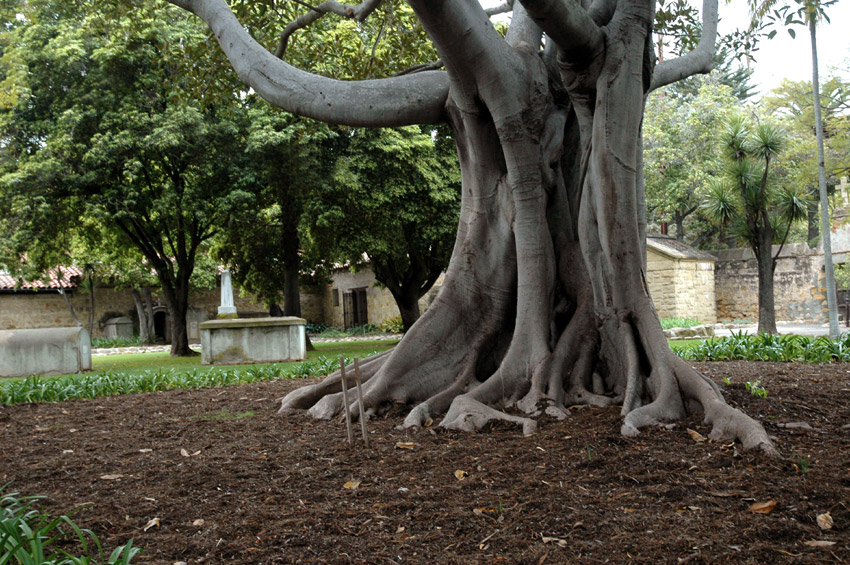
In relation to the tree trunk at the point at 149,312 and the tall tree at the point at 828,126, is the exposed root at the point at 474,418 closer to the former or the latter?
the tall tree at the point at 828,126

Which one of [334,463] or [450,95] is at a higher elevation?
[450,95]

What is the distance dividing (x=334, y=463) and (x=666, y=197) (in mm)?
29001

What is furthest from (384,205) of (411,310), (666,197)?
(666,197)

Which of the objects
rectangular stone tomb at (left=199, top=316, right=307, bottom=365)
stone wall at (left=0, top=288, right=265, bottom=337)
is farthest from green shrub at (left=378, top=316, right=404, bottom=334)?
rectangular stone tomb at (left=199, top=316, right=307, bottom=365)

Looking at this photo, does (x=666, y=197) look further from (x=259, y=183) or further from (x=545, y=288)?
(x=545, y=288)

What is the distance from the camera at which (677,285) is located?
21969 millimetres

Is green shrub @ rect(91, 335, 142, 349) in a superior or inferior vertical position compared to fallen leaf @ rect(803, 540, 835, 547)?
inferior

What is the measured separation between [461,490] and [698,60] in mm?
5408

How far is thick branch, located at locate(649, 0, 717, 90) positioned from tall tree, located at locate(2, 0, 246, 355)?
9851 millimetres

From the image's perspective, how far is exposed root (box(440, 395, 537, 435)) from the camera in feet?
15.3

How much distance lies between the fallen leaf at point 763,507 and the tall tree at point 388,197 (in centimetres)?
1274

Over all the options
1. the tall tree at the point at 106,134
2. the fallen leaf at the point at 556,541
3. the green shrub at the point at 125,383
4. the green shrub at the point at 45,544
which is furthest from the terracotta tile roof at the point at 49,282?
the fallen leaf at the point at 556,541

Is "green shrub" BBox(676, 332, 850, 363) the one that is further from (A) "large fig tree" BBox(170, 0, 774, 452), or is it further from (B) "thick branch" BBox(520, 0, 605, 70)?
(B) "thick branch" BBox(520, 0, 605, 70)

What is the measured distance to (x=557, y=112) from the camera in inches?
232
